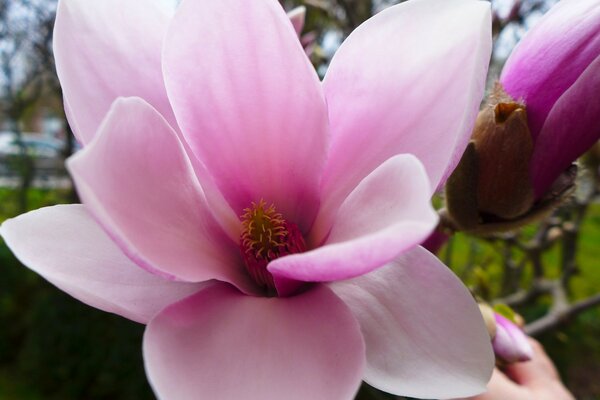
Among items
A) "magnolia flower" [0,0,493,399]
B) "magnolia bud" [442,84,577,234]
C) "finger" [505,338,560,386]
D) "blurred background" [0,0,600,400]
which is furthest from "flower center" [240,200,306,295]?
"blurred background" [0,0,600,400]

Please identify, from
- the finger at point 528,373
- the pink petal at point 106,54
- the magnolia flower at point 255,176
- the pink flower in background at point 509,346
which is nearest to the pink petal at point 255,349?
the magnolia flower at point 255,176

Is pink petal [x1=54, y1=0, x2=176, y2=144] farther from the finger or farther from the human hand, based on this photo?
the finger

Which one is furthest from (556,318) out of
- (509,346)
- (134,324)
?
(134,324)

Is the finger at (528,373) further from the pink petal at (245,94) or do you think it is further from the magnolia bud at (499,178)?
the pink petal at (245,94)

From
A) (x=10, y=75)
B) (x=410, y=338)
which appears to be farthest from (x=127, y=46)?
(x=10, y=75)

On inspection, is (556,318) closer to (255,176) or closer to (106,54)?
(255,176)
